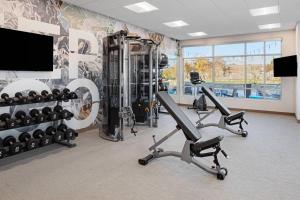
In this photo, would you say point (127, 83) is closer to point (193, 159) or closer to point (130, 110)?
point (130, 110)

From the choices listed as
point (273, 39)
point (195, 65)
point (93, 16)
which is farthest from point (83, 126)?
point (273, 39)

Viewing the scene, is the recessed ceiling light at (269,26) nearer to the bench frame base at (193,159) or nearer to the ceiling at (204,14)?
the ceiling at (204,14)

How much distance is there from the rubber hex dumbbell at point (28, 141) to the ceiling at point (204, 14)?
9.38 feet

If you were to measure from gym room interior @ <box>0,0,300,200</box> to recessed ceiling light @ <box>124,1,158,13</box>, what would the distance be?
3cm

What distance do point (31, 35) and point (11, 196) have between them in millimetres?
2810

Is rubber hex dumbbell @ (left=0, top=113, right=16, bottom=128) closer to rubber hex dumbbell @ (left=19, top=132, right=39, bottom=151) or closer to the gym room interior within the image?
the gym room interior

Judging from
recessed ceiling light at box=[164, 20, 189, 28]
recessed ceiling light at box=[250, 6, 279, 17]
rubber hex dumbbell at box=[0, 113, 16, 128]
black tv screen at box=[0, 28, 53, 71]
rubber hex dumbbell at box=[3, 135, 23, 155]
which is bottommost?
rubber hex dumbbell at box=[3, 135, 23, 155]

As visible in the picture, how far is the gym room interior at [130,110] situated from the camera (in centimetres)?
278

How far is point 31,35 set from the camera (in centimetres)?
407

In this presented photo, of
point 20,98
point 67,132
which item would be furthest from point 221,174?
point 20,98

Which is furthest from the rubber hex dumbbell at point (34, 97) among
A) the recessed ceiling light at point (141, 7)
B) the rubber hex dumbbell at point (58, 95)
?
the recessed ceiling light at point (141, 7)

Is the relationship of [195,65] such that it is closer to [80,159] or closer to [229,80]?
[229,80]

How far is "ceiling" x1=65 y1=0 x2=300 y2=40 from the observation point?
4.86 meters

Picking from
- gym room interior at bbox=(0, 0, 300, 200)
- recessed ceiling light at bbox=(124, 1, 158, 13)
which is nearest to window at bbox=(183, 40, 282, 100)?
gym room interior at bbox=(0, 0, 300, 200)
